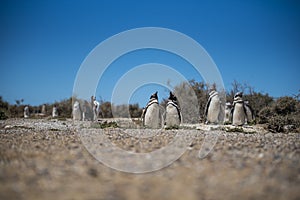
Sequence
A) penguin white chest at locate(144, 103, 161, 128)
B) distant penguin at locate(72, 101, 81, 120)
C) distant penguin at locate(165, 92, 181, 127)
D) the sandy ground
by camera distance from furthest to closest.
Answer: distant penguin at locate(72, 101, 81, 120) → distant penguin at locate(165, 92, 181, 127) → penguin white chest at locate(144, 103, 161, 128) → the sandy ground

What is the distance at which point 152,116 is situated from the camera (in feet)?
44.0

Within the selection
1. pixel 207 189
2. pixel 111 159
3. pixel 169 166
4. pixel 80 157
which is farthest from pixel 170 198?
pixel 80 157

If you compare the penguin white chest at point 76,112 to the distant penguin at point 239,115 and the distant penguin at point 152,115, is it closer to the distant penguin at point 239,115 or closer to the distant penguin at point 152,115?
the distant penguin at point 152,115

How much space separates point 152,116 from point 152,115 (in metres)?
0.05

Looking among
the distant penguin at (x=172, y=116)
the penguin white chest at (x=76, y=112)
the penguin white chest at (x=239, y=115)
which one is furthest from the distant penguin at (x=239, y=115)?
the penguin white chest at (x=76, y=112)

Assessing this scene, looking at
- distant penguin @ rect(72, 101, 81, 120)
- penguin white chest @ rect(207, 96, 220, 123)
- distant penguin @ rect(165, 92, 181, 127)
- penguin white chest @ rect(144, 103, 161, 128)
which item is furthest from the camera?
distant penguin @ rect(72, 101, 81, 120)

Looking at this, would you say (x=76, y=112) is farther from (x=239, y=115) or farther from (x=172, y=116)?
(x=239, y=115)

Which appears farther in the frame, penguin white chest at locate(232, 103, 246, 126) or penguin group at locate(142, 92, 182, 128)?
penguin white chest at locate(232, 103, 246, 126)

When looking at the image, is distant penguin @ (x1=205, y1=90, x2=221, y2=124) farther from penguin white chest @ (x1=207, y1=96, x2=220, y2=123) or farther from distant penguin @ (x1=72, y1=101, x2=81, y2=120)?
distant penguin @ (x1=72, y1=101, x2=81, y2=120)

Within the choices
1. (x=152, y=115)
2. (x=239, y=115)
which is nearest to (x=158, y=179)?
(x=152, y=115)

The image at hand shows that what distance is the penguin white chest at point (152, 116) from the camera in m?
13.4

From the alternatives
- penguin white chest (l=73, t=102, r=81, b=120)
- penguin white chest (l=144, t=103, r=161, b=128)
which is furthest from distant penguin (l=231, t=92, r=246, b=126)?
penguin white chest (l=73, t=102, r=81, b=120)

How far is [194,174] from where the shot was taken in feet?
11.2

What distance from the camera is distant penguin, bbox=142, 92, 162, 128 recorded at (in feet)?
44.0
